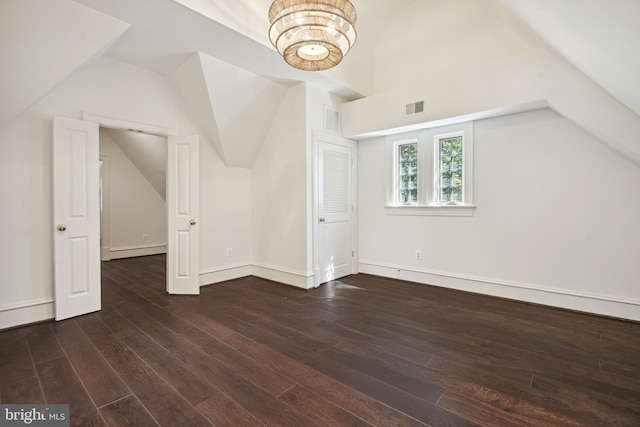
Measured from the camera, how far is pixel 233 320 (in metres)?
3.14

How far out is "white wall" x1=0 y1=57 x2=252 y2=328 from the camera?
2918 mm

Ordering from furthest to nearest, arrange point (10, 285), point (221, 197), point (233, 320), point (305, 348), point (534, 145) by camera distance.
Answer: point (221, 197) → point (534, 145) → point (233, 320) → point (10, 285) → point (305, 348)

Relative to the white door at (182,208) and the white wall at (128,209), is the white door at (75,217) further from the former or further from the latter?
the white wall at (128,209)

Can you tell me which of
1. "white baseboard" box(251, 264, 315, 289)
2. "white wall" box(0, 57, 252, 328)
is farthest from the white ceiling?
"white baseboard" box(251, 264, 315, 289)

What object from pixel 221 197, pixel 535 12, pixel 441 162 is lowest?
pixel 221 197

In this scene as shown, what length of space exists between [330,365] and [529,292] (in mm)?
2815

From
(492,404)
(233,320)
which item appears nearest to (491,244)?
(492,404)

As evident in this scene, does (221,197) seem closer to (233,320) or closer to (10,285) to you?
(233,320)

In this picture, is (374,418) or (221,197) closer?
(374,418)

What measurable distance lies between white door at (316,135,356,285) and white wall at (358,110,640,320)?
113 cm

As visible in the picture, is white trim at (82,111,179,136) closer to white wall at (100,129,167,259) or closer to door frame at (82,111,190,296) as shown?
door frame at (82,111,190,296)

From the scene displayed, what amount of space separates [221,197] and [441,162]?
11.1ft

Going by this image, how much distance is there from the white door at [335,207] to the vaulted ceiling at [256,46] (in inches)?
35.9

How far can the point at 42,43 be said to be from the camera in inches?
99.8
